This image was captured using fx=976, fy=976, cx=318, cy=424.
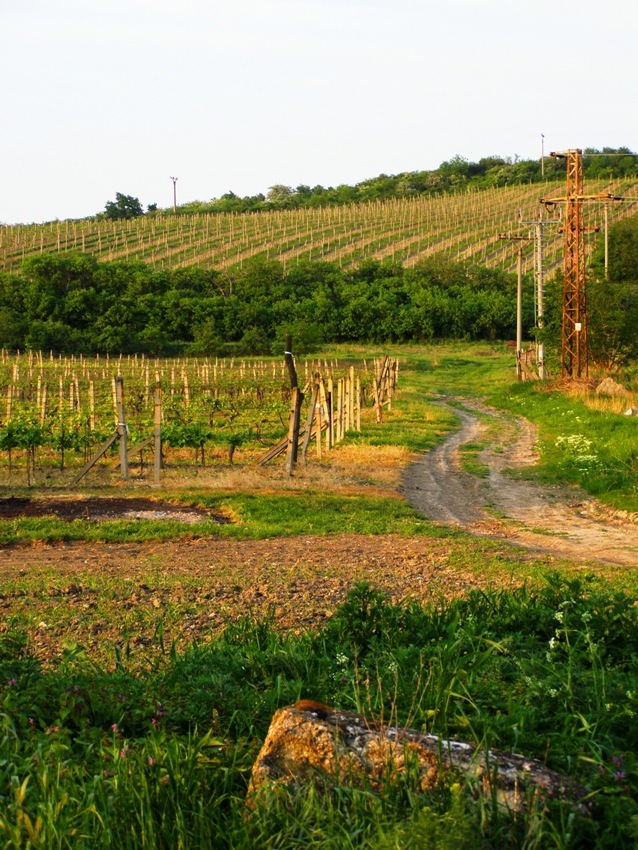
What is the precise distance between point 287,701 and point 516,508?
10.6 meters

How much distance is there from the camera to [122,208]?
130 m

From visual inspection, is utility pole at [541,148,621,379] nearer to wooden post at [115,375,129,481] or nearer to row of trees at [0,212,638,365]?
wooden post at [115,375,129,481]

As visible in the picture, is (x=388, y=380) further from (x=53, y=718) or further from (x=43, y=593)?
(x=53, y=718)

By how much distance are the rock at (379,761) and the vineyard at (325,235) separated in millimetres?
80744

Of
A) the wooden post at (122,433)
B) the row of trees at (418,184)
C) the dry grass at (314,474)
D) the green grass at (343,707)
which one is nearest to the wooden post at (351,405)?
the dry grass at (314,474)

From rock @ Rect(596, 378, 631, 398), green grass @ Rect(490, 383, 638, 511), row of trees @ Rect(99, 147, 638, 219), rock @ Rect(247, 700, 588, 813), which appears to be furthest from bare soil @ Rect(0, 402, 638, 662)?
row of trees @ Rect(99, 147, 638, 219)

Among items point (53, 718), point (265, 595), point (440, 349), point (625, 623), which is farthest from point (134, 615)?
point (440, 349)

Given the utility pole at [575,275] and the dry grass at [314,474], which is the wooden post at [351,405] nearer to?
the dry grass at [314,474]

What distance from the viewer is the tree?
130 metres

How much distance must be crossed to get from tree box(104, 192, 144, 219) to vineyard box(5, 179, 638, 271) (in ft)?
61.2

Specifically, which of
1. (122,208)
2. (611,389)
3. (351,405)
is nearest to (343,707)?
(351,405)

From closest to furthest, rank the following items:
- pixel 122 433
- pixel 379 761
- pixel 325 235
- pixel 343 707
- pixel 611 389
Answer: pixel 379 761 < pixel 343 707 < pixel 122 433 < pixel 611 389 < pixel 325 235

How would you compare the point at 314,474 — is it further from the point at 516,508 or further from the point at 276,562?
the point at 276,562

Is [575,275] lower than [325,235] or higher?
lower
